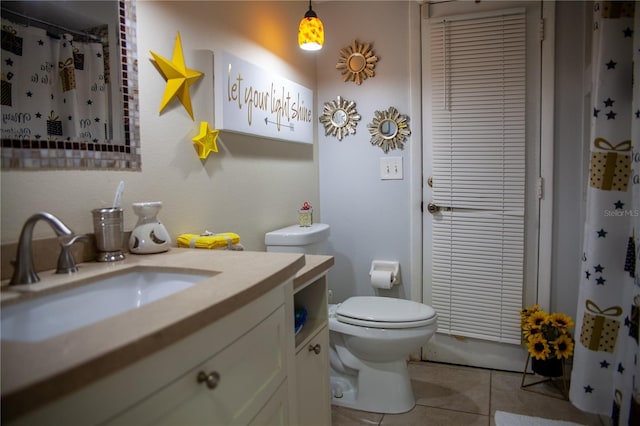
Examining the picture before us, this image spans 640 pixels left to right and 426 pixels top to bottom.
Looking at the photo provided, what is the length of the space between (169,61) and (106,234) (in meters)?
0.63

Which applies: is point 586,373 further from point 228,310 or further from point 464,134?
point 228,310

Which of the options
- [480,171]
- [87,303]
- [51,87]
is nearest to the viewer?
[87,303]

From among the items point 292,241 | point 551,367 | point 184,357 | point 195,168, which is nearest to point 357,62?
point 292,241

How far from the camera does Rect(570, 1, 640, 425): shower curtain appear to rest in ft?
4.49

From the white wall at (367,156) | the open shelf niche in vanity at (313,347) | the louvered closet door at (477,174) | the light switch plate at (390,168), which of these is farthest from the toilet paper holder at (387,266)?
the open shelf niche in vanity at (313,347)

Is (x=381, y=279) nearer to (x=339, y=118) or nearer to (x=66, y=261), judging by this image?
(x=339, y=118)

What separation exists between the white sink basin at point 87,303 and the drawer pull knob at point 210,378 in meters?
0.29

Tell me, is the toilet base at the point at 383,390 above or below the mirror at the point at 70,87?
below

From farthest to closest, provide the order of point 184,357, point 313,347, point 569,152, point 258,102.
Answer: point 569,152 < point 258,102 < point 313,347 < point 184,357

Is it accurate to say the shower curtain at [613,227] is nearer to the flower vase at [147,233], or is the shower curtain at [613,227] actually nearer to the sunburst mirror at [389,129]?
the sunburst mirror at [389,129]

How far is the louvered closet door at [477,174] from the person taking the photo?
87.7 inches

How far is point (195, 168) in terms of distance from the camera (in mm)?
1547

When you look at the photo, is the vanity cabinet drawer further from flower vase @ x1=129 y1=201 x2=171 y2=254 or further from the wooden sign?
the wooden sign

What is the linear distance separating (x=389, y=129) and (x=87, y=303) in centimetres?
193
